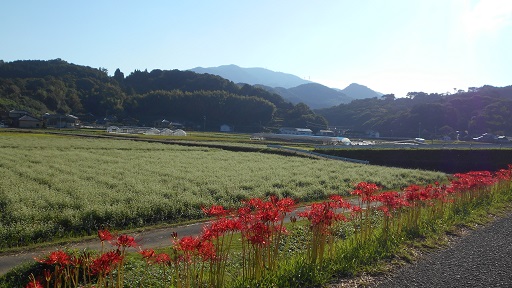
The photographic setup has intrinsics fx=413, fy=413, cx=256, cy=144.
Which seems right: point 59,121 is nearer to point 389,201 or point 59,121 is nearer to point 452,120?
point 389,201

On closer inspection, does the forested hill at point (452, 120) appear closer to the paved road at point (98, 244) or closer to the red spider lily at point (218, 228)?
the paved road at point (98, 244)

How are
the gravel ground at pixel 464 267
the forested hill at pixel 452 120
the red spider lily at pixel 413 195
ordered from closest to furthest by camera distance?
the gravel ground at pixel 464 267
the red spider lily at pixel 413 195
the forested hill at pixel 452 120

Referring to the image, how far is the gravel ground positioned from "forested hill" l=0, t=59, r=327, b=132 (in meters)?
93.1

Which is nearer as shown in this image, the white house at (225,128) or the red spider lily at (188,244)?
the red spider lily at (188,244)

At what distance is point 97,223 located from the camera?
1109 centimetres

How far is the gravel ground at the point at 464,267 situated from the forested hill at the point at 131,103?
305 ft

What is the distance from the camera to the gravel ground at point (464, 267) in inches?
261

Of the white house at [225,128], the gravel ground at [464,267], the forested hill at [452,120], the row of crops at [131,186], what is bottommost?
the row of crops at [131,186]

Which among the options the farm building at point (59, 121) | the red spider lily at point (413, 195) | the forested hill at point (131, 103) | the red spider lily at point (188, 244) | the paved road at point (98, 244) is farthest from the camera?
the forested hill at point (131, 103)

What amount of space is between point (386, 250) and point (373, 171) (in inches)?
700

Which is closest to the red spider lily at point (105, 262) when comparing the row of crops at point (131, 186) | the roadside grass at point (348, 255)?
the roadside grass at point (348, 255)

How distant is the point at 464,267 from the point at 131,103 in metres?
106

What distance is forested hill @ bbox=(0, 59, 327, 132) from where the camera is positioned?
9728cm

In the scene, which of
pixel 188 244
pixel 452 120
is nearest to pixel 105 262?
pixel 188 244
